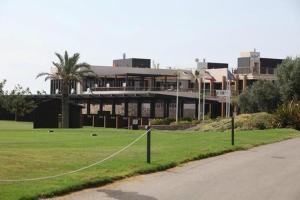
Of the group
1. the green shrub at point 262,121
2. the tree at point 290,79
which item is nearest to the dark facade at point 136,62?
the tree at point 290,79

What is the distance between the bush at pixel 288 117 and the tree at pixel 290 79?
784 cm

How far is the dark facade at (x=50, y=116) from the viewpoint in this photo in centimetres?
5175

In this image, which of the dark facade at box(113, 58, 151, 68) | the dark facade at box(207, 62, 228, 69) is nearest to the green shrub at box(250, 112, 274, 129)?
the dark facade at box(207, 62, 228, 69)

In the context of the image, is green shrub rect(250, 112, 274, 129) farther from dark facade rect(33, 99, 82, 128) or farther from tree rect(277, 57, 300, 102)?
dark facade rect(33, 99, 82, 128)

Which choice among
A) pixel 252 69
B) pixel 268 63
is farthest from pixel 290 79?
pixel 268 63

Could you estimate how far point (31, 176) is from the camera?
11516 mm

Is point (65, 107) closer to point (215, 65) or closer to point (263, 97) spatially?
point (263, 97)

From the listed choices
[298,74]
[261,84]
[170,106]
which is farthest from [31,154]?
[170,106]

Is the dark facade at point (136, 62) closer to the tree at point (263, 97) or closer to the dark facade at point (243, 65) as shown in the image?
the dark facade at point (243, 65)

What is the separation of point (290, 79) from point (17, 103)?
42.0 meters

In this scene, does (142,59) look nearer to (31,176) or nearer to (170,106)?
(170,106)

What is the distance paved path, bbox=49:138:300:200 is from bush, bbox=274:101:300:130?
17.9 meters

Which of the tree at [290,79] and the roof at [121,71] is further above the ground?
the roof at [121,71]

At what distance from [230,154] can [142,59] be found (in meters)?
86.9
